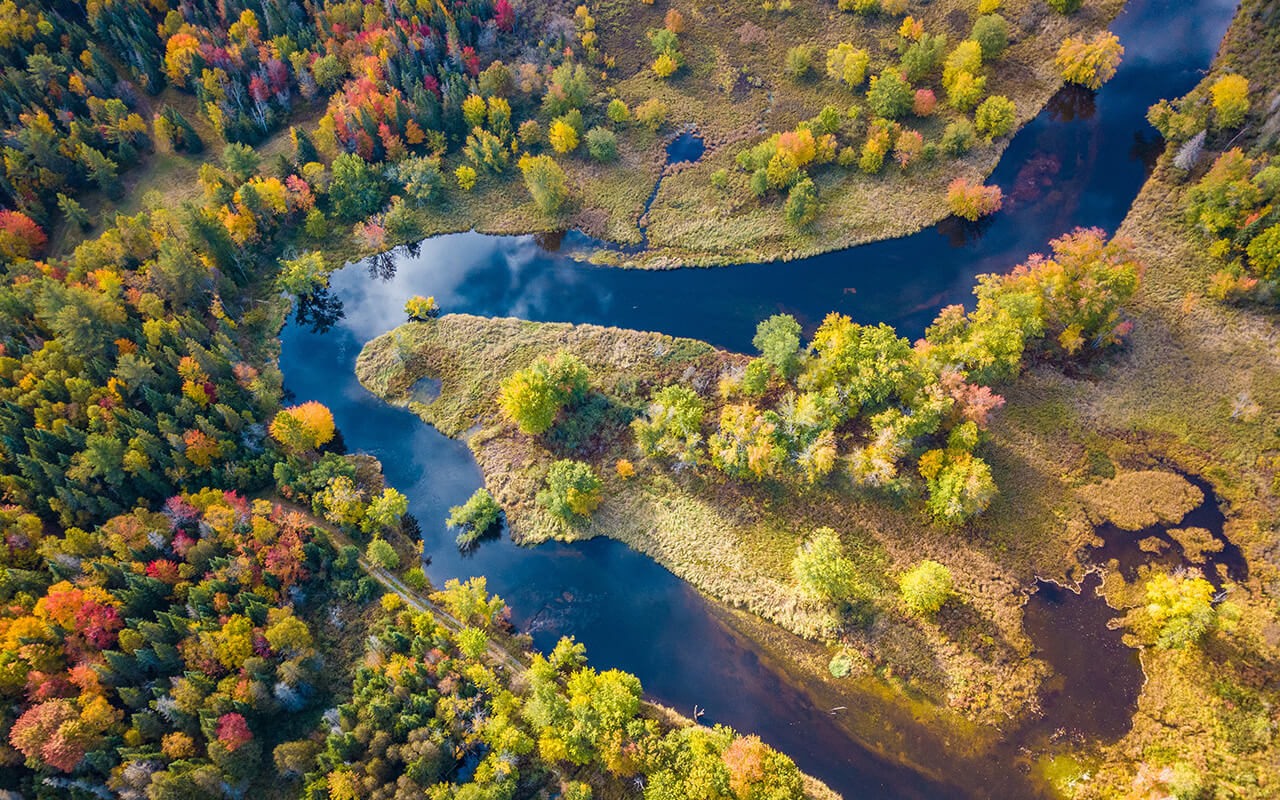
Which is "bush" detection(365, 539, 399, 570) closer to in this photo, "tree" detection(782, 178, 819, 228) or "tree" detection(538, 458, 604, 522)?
"tree" detection(538, 458, 604, 522)

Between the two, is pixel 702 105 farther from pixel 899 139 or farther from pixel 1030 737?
pixel 1030 737

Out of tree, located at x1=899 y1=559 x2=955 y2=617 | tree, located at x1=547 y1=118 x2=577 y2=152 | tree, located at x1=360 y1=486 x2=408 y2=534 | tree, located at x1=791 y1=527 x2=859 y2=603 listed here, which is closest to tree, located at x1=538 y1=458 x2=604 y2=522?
tree, located at x1=360 y1=486 x2=408 y2=534

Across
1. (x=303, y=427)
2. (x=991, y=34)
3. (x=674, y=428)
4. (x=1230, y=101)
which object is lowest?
(x=674, y=428)

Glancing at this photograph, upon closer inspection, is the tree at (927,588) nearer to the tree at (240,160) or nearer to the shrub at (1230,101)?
the shrub at (1230,101)

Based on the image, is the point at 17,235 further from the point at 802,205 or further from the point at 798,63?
the point at 798,63

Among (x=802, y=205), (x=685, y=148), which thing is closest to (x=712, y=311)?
(x=802, y=205)

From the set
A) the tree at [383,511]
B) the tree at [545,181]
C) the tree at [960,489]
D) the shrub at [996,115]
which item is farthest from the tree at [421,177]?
the shrub at [996,115]
